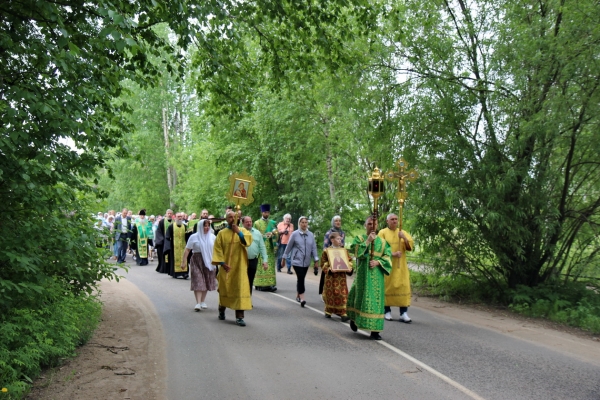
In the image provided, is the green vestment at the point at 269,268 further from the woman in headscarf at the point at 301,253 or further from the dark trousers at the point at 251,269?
the dark trousers at the point at 251,269

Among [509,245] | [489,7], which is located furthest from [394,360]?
[489,7]

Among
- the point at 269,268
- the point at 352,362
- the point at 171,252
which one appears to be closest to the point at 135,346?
the point at 352,362

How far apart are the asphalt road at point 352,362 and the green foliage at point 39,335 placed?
1.31m

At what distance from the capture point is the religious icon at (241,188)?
35.9 ft

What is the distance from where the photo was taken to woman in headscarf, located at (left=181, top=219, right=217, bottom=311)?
497 inches

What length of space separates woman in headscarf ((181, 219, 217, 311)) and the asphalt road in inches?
Result: 31.4

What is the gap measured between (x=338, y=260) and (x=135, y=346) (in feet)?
13.2

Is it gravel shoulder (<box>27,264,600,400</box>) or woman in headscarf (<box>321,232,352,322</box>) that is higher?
woman in headscarf (<box>321,232,352,322</box>)

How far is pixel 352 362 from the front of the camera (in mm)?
8016

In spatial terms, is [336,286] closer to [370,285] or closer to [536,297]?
[370,285]

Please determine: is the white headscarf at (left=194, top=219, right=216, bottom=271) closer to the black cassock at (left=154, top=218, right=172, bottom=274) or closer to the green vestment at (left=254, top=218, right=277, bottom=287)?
the green vestment at (left=254, top=218, right=277, bottom=287)

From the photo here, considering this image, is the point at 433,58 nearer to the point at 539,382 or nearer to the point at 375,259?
the point at 375,259

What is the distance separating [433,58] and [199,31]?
6.70 m

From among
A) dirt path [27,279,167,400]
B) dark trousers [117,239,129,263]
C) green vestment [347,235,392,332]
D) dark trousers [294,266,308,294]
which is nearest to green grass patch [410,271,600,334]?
dark trousers [294,266,308,294]
